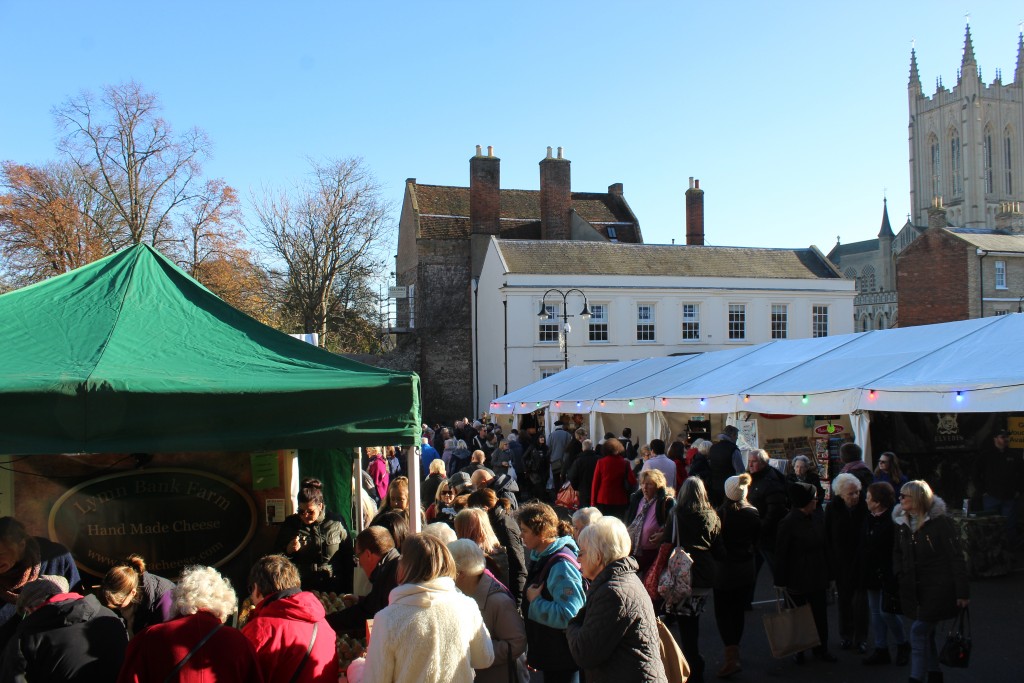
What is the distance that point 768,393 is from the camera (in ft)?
42.2

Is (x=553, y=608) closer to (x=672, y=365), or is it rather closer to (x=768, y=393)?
(x=768, y=393)

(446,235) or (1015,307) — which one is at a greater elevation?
(446,235)

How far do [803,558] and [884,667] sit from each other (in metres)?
1.11

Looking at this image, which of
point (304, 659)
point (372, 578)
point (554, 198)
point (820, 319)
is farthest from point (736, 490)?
point (554, 198)

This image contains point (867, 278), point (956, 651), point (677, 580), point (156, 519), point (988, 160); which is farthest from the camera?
point (988, 160)

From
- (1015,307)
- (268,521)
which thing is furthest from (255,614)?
(1015,307)

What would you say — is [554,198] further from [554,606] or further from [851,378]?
[554,606]

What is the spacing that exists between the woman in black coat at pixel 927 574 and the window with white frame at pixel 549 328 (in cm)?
2998

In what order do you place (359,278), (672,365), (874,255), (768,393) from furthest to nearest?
(874,255)
(359,278)
(672,365)
(768,393)

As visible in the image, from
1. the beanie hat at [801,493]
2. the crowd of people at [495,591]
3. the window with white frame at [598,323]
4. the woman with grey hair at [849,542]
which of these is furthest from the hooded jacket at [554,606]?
the window with white frame at [598,323]

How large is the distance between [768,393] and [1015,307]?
33880 mm

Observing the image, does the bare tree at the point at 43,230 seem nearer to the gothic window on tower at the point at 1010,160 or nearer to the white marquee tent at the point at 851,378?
the white marquee tent at the point at 851,378

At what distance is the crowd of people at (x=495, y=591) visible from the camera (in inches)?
144

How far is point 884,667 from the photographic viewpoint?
687cm
